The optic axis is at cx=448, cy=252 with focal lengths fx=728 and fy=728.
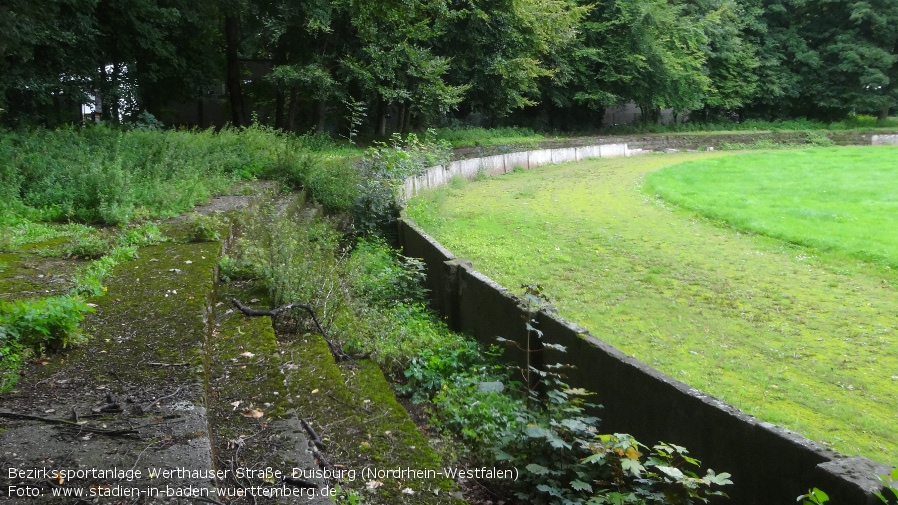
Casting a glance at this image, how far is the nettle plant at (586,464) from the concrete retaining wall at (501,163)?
8755mm

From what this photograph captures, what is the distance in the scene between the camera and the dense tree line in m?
19.4

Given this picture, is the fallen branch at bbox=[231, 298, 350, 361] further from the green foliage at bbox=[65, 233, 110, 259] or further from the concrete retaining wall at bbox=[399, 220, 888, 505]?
the concrete retaining wall at bbox=[399, 220, 888, 505]

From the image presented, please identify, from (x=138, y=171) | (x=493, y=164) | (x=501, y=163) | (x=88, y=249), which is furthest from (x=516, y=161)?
(x=88, y=249)

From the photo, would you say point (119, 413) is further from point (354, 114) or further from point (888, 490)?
point (354, 114)

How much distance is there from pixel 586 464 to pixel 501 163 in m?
18.9

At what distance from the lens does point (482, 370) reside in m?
6.37

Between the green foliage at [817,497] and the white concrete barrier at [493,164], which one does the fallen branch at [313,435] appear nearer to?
the green foliage at [817,497]

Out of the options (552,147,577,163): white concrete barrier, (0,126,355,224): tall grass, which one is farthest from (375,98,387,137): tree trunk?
(0,126,355,224): tall grass

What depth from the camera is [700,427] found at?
409 cm

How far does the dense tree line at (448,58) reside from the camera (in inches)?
765

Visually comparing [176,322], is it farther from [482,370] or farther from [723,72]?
[723,72]

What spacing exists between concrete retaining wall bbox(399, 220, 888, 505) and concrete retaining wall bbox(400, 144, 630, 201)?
26.3 feet

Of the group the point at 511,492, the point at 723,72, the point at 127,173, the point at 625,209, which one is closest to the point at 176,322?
the point at 511,492

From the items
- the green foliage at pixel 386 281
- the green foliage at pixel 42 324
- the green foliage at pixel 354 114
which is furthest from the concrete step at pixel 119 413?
the green foliage at pixel 354 114
